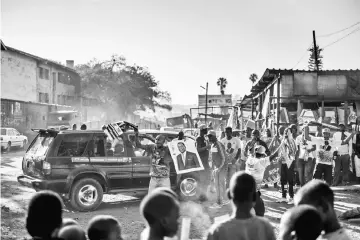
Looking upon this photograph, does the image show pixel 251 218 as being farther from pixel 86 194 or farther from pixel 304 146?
pixel 304 146

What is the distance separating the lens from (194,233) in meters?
6.60

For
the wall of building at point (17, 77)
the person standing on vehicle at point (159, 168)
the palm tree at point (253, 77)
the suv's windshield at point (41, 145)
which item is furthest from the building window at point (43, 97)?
the palm tree at point (253, 77)

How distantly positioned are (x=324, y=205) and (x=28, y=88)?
39891mm

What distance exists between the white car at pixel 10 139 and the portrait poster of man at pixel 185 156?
691 inches

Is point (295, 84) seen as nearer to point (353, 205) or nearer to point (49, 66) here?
point (353, 205)

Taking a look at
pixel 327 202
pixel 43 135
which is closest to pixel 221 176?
pixel 43 135

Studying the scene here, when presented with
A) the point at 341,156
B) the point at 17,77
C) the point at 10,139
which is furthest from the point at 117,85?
the point at 341,156

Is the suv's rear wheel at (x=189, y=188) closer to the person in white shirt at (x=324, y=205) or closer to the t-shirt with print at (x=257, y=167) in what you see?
the t-shirt with print at (x=257, y=167)

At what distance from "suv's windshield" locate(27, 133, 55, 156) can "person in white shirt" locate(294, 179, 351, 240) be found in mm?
6605

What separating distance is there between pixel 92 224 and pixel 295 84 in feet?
56.7

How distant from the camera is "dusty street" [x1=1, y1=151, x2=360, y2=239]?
6812 millimetres

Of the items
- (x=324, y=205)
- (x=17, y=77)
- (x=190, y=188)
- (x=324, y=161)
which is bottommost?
(x=190, y=188)


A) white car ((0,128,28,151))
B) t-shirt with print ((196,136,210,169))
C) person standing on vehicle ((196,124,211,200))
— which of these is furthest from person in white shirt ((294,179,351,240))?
white car ((0,128,28,151))

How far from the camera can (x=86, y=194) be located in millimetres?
8273
